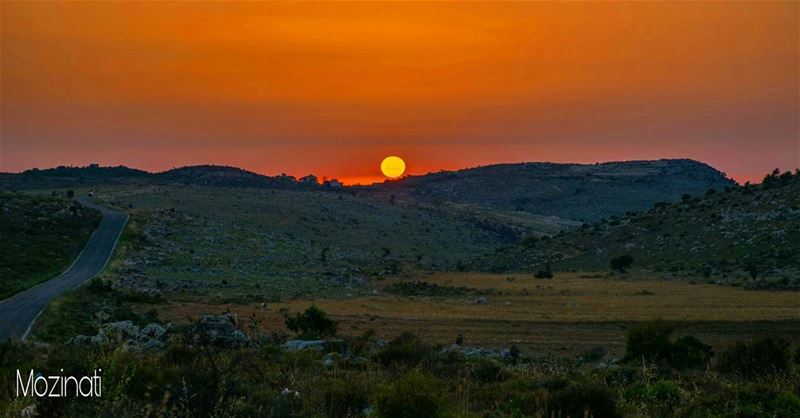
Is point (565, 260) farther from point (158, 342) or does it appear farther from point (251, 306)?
point (158, 342)

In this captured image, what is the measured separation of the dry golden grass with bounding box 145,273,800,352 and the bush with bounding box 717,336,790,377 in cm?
694

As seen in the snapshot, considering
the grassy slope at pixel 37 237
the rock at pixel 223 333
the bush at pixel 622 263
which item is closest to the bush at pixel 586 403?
the rock at pixel 223 333

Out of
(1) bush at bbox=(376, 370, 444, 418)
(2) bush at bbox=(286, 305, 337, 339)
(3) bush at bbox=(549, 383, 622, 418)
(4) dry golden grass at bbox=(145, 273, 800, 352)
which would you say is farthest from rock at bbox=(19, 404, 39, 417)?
(4) dry golden grass at bbox=(145, 273, 800, 352)

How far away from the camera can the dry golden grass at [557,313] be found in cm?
2884

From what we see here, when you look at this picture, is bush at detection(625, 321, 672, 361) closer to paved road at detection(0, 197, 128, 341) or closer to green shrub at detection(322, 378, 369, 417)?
green shrub at detection(322, 378, 369, 417)

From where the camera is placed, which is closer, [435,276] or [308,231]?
[435,276]

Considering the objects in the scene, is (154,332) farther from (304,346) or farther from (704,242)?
(704,242)

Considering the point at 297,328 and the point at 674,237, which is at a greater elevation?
the point at 674,237


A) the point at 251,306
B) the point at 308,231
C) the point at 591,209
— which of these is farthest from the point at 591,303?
the point at 591,209

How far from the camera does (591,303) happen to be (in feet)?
136

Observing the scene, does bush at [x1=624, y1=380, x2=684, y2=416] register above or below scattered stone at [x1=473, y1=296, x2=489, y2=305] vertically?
above

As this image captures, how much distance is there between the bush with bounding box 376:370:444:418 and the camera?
403 inches

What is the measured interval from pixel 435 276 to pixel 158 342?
47.0 meters

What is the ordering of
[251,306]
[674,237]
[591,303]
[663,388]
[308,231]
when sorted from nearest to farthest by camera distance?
[663,388] → [251,306] → [591,303] → [674,237] → [308,231]
